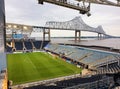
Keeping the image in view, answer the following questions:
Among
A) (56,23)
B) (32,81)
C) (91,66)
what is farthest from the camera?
(56,23)

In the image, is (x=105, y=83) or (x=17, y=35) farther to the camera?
(x=17, y=35)

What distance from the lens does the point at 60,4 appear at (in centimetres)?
1351

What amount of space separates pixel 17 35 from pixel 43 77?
247 feet

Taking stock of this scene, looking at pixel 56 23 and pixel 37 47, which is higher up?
pixel 56 23

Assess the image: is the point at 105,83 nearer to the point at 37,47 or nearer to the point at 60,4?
the point at 60,4

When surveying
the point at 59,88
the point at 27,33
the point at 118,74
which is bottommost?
the point at 59,88

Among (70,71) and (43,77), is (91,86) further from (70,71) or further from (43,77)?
(43,77)

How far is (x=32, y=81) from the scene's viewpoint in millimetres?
32219

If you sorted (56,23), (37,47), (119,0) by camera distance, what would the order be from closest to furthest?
(119,0) → (37,47) → (56,23)

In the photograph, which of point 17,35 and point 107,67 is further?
point 17,35

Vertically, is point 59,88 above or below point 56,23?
below

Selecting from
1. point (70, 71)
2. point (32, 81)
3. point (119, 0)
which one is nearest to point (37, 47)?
point (70, 71)

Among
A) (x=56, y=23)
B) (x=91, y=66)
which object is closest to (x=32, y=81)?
(x=91, y=66)

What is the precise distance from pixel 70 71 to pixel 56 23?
163 meters
